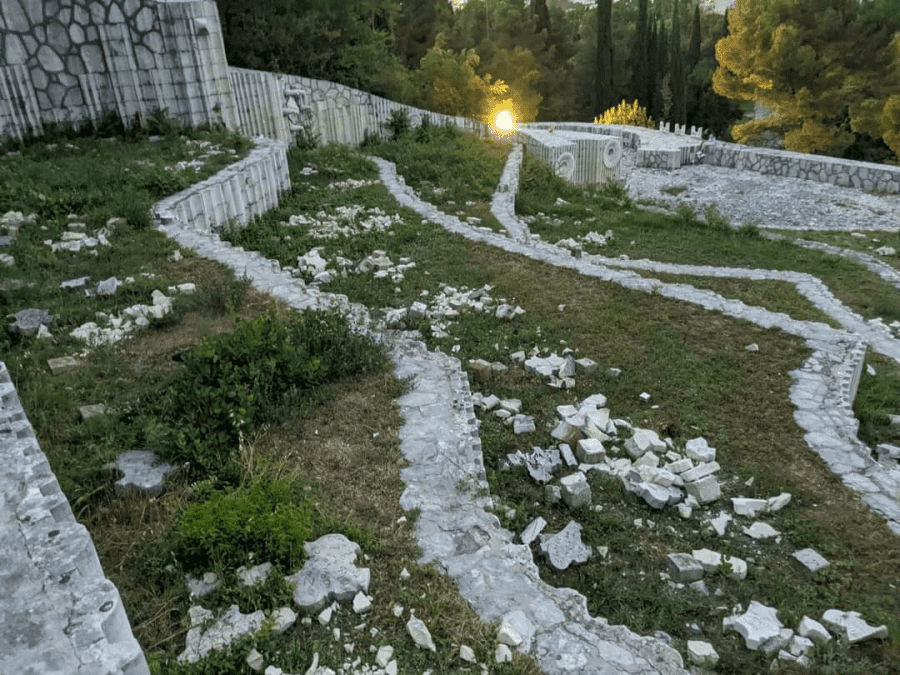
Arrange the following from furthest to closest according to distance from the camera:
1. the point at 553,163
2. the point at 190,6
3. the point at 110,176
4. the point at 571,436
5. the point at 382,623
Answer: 1. the point at 553,163
2. the point at 190,6
3. the point at 110,176
4. the point at 571,436
5. the point at 382,623

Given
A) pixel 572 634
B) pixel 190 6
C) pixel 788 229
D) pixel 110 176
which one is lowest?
pixel 788 229

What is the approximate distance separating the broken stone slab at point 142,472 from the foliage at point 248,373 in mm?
157

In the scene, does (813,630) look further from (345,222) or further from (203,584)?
(345,222)

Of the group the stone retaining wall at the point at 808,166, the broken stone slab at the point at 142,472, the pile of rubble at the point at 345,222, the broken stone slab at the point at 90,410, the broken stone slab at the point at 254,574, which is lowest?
the stone retaining wall at the point at 808,166

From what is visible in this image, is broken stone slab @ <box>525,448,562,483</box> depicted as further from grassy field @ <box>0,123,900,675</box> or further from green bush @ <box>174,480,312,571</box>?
green bush @ <box>174,480,312,571</box>

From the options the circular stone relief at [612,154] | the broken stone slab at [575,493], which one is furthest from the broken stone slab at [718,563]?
the circular stone relief at [612,154]

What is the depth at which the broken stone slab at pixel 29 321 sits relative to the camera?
20.7 feet

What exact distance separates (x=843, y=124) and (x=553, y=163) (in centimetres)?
1744

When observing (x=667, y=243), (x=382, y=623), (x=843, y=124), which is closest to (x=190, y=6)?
(x=667, y=243)

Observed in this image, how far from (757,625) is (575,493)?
156 cm

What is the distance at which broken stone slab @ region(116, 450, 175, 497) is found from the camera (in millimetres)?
4223

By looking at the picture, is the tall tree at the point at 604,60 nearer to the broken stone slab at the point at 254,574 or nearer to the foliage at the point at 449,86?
the foliage at the point at 449,86

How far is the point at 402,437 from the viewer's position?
5105 millimetres

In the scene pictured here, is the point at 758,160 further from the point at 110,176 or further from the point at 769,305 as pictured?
the point at 110,176
